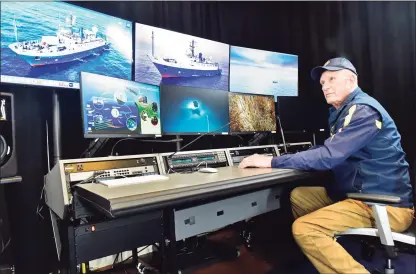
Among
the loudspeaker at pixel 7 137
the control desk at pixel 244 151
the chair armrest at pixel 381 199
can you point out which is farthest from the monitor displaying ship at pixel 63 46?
the chair armrest at pixel 381 199

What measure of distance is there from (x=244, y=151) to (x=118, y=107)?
91 centimetres

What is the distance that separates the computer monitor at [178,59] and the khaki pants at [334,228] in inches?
57.0

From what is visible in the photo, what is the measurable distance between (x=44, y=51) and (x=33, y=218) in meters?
1.02

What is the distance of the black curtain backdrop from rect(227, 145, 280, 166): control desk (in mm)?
511

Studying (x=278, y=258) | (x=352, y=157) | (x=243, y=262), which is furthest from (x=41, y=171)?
(x=352, y=157)

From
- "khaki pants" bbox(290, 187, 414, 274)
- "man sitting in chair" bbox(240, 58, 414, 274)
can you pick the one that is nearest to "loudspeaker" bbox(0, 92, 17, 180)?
"man sitting in chair" bbox(240, 58, 414, 274)

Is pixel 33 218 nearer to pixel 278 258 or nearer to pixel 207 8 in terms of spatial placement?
pixel 278 258

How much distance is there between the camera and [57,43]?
164cm

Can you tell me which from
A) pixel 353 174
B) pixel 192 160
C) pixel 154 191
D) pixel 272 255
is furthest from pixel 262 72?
pixel 154 191

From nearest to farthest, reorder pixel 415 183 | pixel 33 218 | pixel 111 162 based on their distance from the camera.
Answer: pixel 415 183, pixel 111 162, pixel 33 218

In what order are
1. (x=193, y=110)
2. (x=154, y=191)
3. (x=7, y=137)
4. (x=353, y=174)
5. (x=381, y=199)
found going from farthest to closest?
(x=193, y=110) → (x=353, y=174) → (x=7, y=137) → (x=381, y=199) → (x=154, y=191)

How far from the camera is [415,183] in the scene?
4.34 ft

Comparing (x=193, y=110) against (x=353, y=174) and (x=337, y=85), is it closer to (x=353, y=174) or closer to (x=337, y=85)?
(x=337, y=85)

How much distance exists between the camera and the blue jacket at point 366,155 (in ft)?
4.37
